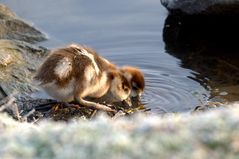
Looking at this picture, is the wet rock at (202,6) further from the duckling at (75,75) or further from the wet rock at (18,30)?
the duckling at (75,75)

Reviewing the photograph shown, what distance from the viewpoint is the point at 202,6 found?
8508 mm

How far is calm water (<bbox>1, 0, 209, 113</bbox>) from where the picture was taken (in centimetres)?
659

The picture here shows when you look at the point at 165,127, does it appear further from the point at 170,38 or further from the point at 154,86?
the point at 170,38

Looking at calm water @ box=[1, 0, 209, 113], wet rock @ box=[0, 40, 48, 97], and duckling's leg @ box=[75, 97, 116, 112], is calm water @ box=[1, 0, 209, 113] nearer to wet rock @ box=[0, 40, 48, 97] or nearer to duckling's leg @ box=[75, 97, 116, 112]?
duckling's leg @ box=[75, 97, 116, 112]

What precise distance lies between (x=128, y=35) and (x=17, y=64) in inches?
83.2

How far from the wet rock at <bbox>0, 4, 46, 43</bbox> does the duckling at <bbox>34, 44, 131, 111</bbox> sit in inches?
92.0

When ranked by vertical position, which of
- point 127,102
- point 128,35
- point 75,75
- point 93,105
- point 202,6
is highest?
point 202,6

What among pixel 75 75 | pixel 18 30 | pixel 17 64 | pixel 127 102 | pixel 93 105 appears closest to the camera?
pixel 75 75

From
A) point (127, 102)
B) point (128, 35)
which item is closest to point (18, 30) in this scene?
point (128, 35)

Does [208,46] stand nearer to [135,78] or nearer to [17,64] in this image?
[135,78]

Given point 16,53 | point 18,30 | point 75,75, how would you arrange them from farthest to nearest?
point 18,30, point 16,53, point 75,75

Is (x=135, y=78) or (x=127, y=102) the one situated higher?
(x=135, y=78)

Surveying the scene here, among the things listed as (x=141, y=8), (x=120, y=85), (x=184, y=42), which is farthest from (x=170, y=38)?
(x=120, y=85)

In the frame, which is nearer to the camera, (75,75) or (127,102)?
(75,75)
